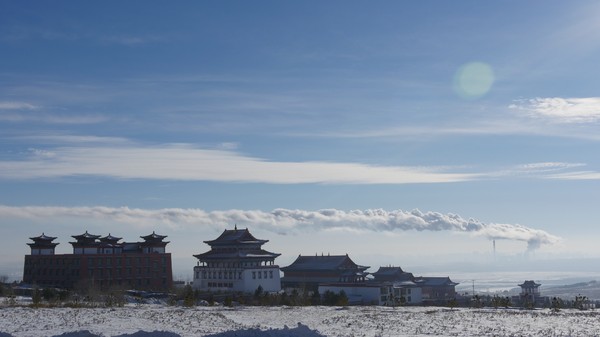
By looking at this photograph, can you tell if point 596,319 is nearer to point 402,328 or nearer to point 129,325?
point 402,328

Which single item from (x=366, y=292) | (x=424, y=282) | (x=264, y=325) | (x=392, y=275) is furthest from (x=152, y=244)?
(x=264, y=325)

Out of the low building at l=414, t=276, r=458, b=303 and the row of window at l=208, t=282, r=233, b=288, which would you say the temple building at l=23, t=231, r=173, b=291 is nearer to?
the row of window at l=208, t=282, r=233, b=288

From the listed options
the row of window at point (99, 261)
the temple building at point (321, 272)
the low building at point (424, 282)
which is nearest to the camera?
the row of window at point (99, 261)

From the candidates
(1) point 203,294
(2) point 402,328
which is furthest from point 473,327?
(1) point 203,294

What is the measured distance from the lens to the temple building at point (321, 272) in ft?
302

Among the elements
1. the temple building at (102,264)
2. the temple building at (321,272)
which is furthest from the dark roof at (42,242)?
the temple building at (321,272)

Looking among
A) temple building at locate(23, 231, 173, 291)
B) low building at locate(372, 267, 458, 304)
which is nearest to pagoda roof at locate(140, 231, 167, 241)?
temple building at locate(23, 231, 173, 291)

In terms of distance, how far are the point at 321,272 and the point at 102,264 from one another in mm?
28888

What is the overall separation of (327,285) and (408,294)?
10.7 meters

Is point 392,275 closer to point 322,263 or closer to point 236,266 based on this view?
point 322,263

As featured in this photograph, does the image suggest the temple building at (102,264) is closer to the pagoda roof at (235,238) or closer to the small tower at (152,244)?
the small tower at (152,244)

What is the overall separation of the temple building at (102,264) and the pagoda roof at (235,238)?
6.64m

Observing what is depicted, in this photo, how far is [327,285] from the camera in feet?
278

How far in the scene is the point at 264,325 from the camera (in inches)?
1421
